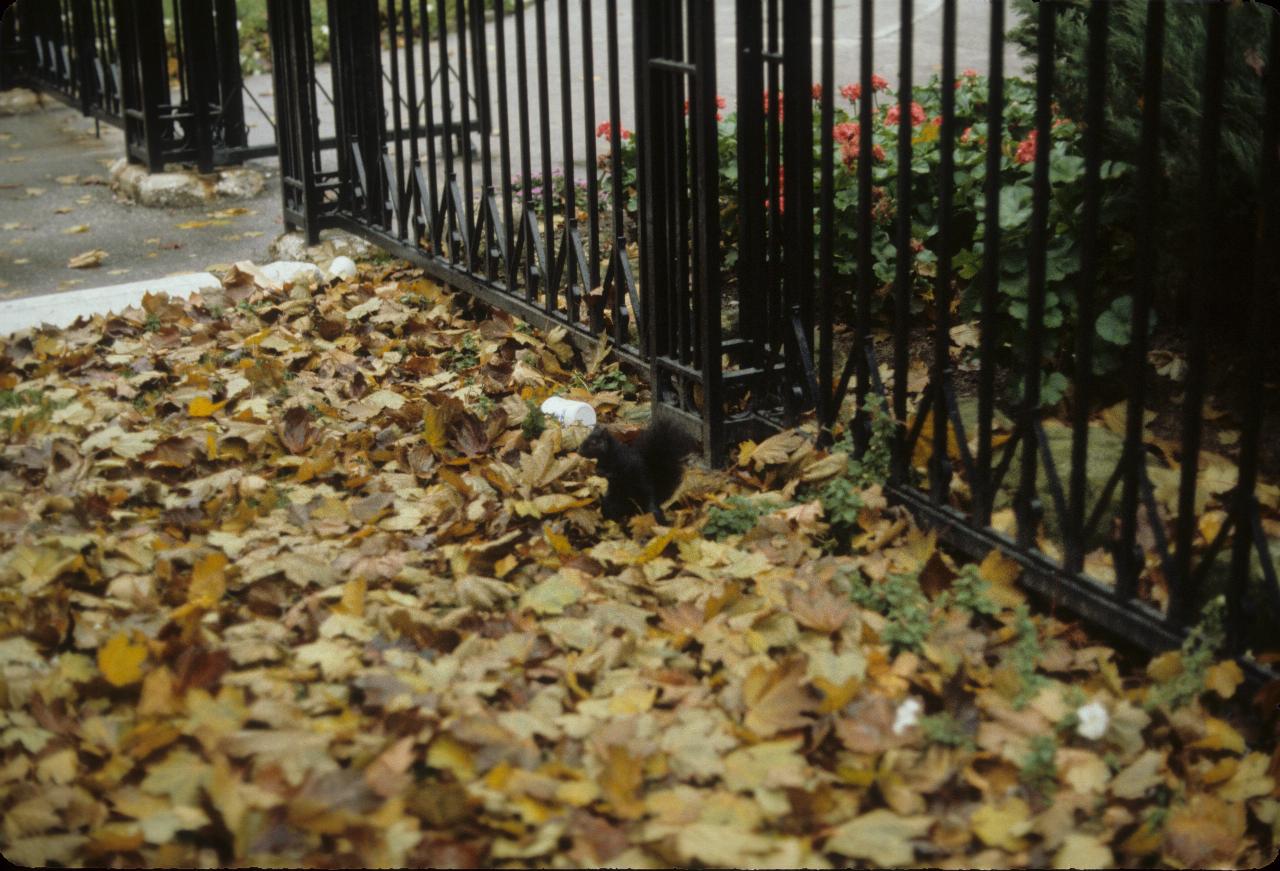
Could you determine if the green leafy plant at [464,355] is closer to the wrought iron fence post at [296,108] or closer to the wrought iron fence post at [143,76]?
the wrought iron fence post at [296,108]

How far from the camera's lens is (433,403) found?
455 centimetres

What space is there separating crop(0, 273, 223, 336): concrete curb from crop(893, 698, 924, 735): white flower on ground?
157 inches

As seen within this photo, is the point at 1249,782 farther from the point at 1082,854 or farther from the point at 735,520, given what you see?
the point at 735,520

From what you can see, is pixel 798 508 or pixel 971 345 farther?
pixel 971 345

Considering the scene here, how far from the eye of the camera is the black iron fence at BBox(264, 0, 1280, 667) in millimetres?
2844

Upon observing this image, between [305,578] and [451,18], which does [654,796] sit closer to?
[305,578]

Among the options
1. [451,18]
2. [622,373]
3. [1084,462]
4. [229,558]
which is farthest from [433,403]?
[451,18]

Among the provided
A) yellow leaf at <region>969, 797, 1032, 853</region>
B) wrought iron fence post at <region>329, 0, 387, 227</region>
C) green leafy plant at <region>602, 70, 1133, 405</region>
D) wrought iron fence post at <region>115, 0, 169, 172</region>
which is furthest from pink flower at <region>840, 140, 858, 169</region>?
wrought iron fence post at <region>115, 0, 169, 172</region>

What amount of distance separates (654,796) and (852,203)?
102 inches

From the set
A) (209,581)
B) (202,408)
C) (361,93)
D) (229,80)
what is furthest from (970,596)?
(229,80)

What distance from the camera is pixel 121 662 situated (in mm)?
2785

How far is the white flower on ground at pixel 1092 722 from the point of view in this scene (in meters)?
2.66

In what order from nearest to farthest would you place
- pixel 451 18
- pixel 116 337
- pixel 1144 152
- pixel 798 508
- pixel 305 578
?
pixel 1144 152 → pixel 305 578 → pixel 798 508 → pixel 116 337 → pixel 451 18

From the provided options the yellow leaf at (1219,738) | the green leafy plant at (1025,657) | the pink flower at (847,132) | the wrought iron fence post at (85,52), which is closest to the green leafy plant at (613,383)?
the pink flower at (847,132)
